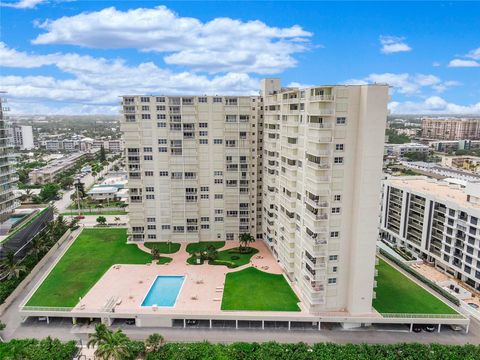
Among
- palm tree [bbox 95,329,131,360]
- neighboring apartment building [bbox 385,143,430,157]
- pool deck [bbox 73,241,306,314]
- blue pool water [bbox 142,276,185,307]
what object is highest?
neighboring apartment building [bbox 385,143,430,157]

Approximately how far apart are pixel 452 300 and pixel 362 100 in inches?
1098

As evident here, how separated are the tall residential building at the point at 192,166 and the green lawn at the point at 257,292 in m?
14.5

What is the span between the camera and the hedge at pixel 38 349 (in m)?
32.8

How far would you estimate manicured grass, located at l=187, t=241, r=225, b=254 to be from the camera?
194ft

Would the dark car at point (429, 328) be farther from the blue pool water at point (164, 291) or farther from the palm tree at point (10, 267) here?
the palm tree at point (10, 267)

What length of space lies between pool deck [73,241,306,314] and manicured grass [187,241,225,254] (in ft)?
4.39

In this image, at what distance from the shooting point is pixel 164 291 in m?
46.1

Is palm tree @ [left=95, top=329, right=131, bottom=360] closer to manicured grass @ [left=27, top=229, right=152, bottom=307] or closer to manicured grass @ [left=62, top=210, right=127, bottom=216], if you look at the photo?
manicured grass @ [left=27, top=229, right=152, bottom=307]

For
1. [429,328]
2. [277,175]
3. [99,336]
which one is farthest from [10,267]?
[429,328]

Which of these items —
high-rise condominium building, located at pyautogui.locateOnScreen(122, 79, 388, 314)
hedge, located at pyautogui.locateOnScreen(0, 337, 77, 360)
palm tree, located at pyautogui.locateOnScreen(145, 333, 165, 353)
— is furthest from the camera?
high-rise condominium building, located at pyautogui.locateOnScreen(122, 79, 388, 314)

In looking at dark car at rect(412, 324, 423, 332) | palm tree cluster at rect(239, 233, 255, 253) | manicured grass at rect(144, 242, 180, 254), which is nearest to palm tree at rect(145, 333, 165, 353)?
manicured grass at rect(144, 242, 180, 254)

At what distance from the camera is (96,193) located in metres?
95.8

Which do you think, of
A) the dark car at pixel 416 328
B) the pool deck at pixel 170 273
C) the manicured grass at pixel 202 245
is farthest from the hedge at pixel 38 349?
the dark car at pixel 416 328

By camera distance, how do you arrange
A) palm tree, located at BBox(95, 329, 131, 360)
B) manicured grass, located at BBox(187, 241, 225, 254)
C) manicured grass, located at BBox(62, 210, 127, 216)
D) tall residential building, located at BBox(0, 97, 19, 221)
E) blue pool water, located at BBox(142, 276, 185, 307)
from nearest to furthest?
1. palm tree, located at BBox(95, 329, 131, 360)
2. blue pool water, located at BBox(142, 276, 185, 307)
3. tall residential building, located at BBox(0, 97, 19, 221)
4. manicured grass, located at BBox(187, 241, 225, 254)
5. manicured grass, located at BBox(62, 210, 127, 216)
